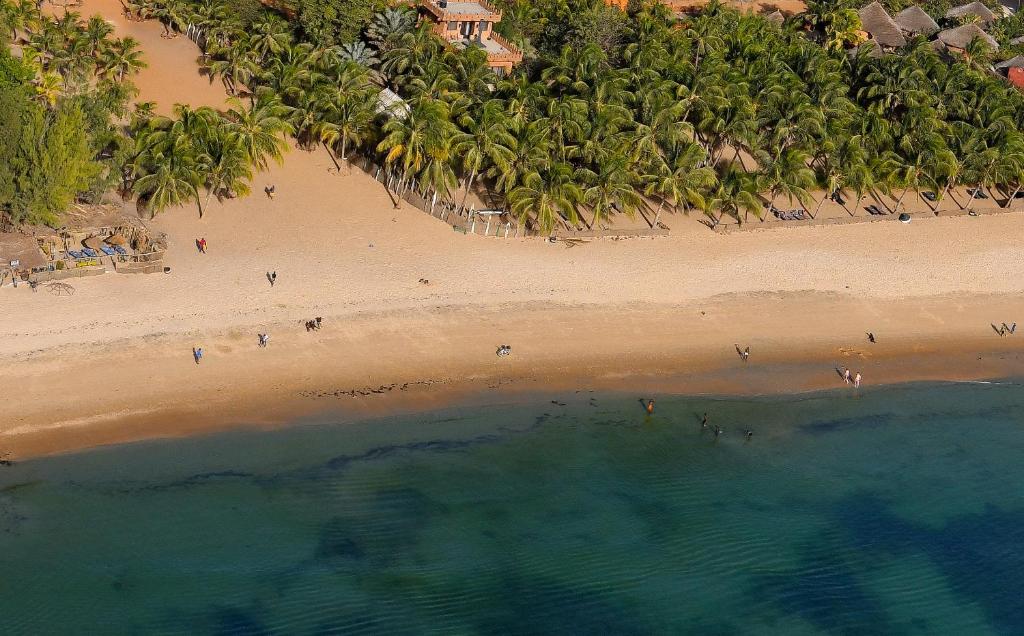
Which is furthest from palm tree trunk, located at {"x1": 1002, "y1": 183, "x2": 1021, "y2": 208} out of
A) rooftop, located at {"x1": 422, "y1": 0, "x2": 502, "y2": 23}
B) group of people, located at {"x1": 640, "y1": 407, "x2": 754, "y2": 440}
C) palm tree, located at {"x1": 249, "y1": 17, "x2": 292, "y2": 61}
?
palm tree, located at {"x1": 249, "y1": 17, "x2": 292, "y2": 61}

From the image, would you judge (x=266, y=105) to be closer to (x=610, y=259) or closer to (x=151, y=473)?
(x=610, y=259)

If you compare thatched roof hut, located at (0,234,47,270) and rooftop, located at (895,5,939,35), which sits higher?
rooftop, located at (895,5,939,35)

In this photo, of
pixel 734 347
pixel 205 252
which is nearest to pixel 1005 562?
pixel 734 347

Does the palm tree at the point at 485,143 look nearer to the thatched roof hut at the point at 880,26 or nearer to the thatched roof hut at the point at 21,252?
the thatched roof hut at the point at 21,252

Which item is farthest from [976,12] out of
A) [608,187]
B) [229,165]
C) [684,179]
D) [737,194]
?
A: [229,165]

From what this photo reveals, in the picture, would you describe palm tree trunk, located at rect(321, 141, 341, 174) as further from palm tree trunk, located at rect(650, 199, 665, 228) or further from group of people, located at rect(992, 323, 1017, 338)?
group of people, located at rect(992, 323, 1017, 338)

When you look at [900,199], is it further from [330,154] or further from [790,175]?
[330,154]
